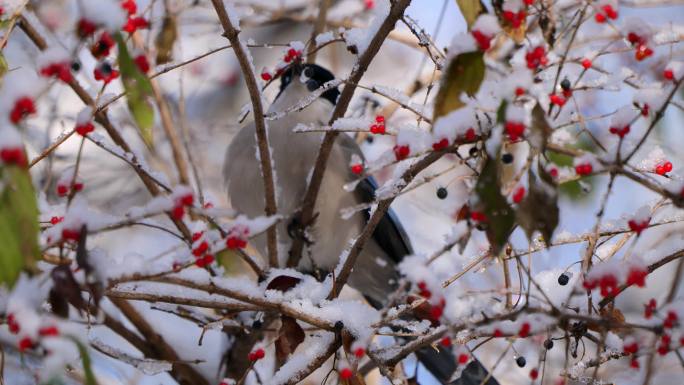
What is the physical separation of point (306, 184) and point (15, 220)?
91.5 inches

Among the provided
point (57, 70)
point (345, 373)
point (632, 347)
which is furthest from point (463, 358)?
point (57, 70)

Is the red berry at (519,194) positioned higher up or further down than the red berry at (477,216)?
higher up

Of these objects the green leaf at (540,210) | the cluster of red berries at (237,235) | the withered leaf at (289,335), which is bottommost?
the green leaf at (540,210)

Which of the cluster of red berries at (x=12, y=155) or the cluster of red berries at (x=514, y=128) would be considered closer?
the cluster of red berries at (x=12, y=155)

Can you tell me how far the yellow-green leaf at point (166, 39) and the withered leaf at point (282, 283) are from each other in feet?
3.79

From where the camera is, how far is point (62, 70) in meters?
1.45

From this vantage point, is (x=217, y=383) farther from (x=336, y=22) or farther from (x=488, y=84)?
(x=336, y=22)

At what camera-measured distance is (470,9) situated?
187 cm

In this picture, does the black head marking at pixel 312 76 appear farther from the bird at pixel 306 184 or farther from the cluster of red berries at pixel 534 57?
the cluster of red berries at pixel 534 57

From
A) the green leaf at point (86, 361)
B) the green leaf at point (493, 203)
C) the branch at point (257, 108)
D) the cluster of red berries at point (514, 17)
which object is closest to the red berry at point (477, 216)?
the green leaf at point (493, 203)

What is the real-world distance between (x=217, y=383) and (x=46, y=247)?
156 centimetres

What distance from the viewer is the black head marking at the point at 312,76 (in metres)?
2.92

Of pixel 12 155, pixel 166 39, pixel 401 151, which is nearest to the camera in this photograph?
pixel 12 155

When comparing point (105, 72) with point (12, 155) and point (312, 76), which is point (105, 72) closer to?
point (12, 155)
